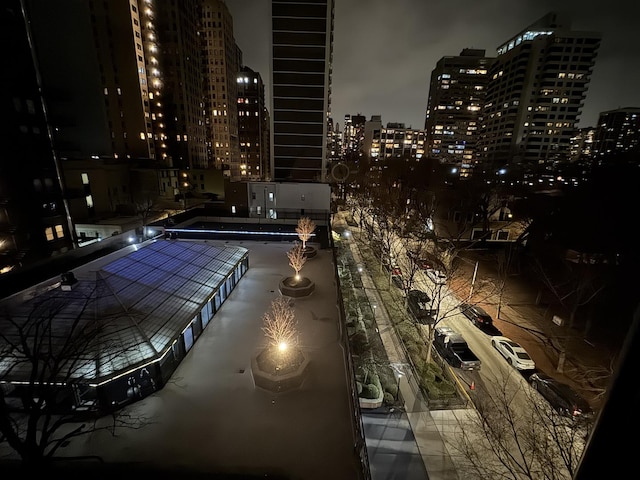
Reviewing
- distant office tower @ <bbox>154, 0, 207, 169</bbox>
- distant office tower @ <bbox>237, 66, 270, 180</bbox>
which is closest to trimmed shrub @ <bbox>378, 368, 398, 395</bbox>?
distant office tower @ <bbox>154, 0, 207, 169</bbox>

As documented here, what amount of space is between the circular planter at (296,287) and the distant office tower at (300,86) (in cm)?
2757

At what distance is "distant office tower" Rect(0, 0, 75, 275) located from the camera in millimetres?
20594

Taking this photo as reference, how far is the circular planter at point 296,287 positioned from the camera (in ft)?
56.8

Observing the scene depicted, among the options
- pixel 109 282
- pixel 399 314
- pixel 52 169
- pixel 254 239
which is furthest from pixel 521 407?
pixel 52 169

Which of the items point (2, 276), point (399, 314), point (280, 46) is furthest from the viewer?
point (280, 46)

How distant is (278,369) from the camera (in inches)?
440

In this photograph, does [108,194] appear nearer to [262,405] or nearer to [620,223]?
[262,405]

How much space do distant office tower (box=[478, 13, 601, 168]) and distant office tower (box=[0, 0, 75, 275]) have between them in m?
88.5

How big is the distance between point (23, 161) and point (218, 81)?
201 feet

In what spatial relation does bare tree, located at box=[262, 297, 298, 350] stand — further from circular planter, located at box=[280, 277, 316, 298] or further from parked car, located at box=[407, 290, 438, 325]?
parked car, located at box=[407, 290, 438, 325]

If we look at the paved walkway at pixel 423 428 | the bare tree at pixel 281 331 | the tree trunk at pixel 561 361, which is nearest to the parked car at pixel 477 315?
the tree trunk at pixel 561 361

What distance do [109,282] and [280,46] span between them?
40.5 meters

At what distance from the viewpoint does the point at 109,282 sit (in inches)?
511

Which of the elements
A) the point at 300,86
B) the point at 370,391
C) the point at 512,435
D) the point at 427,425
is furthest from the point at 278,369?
the point at 300,86
